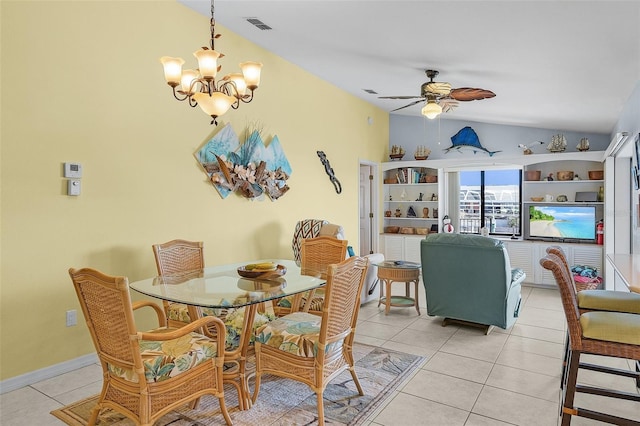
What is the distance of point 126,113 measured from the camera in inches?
141

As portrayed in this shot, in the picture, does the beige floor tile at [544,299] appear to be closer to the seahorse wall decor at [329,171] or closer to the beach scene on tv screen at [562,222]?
the beach scene on tv screen at [562,222]

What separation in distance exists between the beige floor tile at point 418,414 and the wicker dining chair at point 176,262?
1.52m

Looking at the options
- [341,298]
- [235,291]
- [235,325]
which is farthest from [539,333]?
[235,291]

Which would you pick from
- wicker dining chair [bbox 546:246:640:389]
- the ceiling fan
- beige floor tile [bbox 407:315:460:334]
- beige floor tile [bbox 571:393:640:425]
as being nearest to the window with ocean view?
the ceiling fan

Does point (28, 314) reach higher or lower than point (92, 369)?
higher

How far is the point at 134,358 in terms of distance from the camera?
6.42 ft

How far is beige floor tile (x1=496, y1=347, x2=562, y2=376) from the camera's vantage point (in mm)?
3178

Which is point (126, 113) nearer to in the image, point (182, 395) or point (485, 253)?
point (182, 395)

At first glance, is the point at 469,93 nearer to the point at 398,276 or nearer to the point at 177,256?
the point at 398,276

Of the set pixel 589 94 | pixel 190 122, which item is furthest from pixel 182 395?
pixel 589 94

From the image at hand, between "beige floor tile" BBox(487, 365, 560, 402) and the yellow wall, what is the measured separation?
2.95 metres

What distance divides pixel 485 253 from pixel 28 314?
3837mm

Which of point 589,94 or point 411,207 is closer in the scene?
point 589,94

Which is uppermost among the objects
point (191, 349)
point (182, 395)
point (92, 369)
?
point (191, 349)
